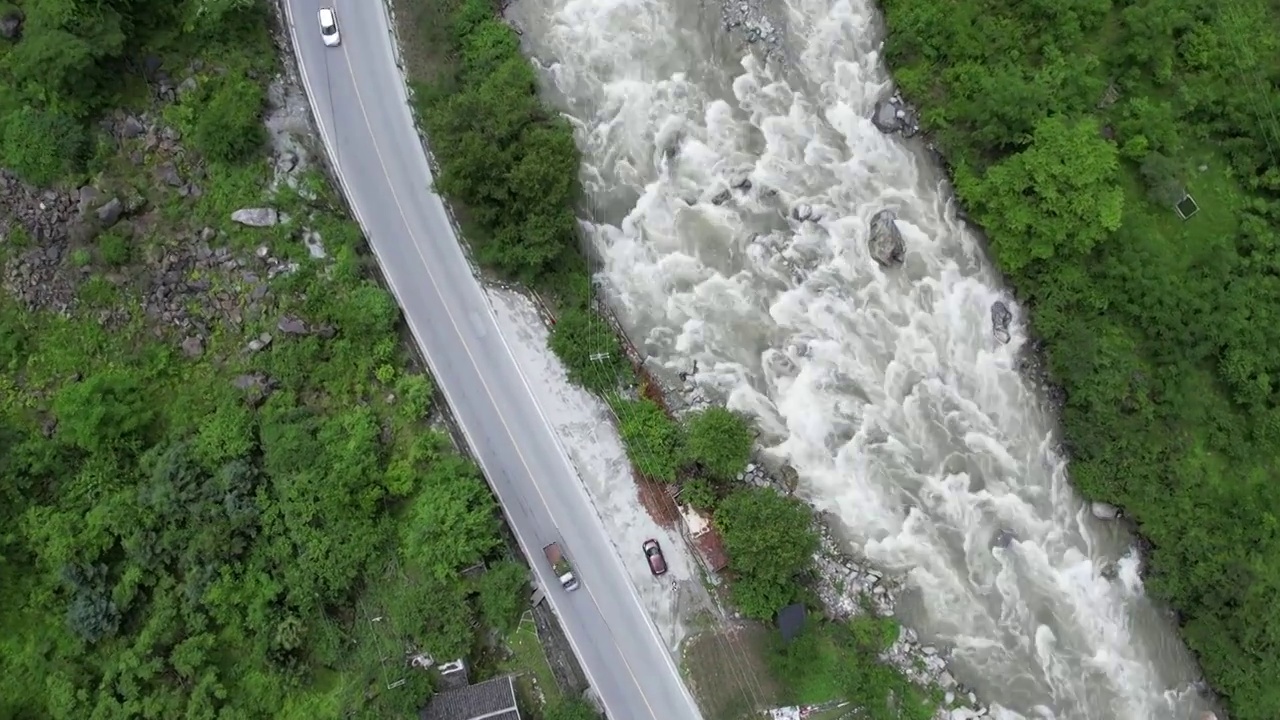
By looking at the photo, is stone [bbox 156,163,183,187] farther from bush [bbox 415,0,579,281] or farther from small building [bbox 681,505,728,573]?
small building [bbox 681,505,728,573]

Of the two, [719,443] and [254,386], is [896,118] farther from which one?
[254,386]

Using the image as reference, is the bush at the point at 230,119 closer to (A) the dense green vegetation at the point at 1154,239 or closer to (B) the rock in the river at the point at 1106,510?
(A) the dense green vegetation at the point at 1154,239

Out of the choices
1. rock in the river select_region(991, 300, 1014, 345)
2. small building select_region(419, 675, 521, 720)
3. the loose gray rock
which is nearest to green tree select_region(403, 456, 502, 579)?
small building select_region(419, 675, 521, 720)

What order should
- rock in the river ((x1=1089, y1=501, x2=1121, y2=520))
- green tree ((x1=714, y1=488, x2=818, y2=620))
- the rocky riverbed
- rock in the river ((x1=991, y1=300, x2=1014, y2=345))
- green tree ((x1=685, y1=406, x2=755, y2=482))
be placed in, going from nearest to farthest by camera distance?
green tree ((x1=714, y1=488, x2=818, y2=620)) < green tree ((x1=685, y1=406, x2=755, y2=482)) < the rocky riverbed < rock in the river ((x1=1089, y1=501, x2=1121, y2=520)) < rock in the river ((x1=991, y1=300, x2=1014, y2=345))

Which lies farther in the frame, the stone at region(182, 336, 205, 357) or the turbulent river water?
the turbulent river water

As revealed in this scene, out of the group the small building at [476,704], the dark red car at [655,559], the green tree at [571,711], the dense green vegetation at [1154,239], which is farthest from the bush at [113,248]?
the dense green vegetation at [1154,239]

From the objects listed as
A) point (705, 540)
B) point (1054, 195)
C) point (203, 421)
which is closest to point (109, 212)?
point (203, 421)

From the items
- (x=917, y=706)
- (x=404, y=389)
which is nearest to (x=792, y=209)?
(x=404, y=389)
